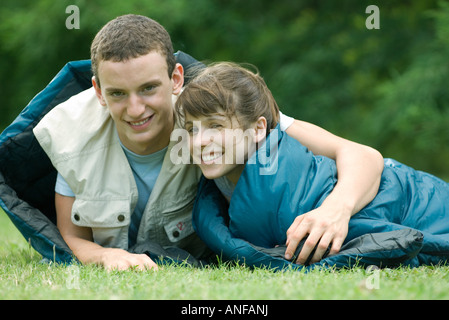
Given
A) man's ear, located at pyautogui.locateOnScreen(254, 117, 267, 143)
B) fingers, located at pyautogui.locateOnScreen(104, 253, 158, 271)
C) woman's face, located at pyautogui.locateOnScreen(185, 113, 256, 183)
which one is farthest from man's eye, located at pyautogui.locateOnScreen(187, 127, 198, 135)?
fingers, located at pyautogui.locateOnScreen(104, 253, 158, 271)

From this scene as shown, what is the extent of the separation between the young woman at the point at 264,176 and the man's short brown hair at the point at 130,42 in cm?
25

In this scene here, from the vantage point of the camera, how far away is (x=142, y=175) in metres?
3.30

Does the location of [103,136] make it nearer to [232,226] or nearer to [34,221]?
[34,221]

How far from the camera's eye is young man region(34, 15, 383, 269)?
9.67ft

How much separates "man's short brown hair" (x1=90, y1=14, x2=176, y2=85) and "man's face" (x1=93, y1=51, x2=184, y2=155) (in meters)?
0.03

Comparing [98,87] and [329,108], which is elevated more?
[98,87]

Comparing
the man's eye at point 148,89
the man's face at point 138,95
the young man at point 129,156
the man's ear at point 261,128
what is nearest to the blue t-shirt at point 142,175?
the young man at point 129,156

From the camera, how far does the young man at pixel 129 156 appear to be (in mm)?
2947

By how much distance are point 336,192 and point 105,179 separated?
121 cm

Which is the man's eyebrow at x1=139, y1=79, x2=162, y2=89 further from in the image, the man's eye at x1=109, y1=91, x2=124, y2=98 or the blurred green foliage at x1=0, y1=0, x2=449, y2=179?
the blurred green foliage at x1=0, y1=0, x2=449, y2=179

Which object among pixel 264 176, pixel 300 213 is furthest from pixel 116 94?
pixel 300 213

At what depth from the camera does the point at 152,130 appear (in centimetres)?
308

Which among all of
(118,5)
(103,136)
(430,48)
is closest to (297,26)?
(430,48)

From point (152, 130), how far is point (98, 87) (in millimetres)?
357
